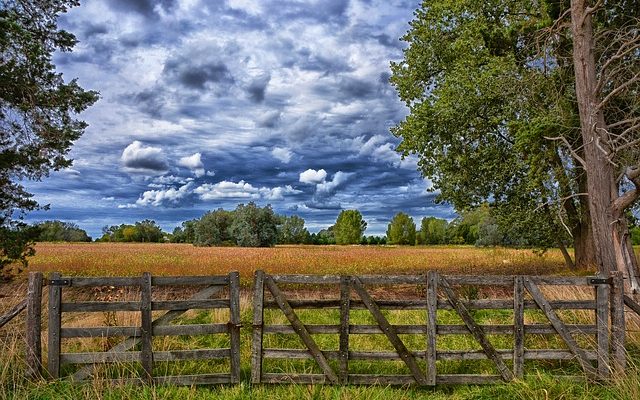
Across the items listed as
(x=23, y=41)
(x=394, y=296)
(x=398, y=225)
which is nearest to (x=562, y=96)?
(x=394, y=296)

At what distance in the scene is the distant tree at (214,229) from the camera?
7406cm

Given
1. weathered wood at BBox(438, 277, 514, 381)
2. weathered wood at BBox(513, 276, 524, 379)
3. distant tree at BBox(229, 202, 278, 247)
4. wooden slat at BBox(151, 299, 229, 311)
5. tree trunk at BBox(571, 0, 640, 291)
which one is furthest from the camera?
distant tree at BBox(229, 202, 278, 247)

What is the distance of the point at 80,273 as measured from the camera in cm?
2258

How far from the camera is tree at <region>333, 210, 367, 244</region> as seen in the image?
102 meters

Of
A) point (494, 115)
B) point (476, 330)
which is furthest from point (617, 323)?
point (494, 115)

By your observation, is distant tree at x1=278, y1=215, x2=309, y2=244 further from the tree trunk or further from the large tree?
the tree trunk

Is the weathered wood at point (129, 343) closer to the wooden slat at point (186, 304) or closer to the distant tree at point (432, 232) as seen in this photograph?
the wooden slat at point (186, 304)

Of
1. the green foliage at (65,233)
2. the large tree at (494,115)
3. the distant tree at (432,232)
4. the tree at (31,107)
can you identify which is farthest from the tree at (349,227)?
the tree at (31,107)

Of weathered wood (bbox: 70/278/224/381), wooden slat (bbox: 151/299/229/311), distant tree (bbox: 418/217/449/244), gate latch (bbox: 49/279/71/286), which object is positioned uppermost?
distant tree (bbox: 418/217/449/244)

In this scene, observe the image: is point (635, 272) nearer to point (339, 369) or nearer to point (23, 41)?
point (339, 369)

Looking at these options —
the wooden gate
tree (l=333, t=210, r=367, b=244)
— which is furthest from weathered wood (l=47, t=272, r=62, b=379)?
tree (l=333, t=210, r=367, b=244)

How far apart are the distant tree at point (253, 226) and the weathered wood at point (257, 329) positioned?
6173 centimetres

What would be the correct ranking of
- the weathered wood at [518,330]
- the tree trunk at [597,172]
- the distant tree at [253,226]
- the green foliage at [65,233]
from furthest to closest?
the green foliage at [65,233] → the distant tree at [253,226] → the tree trunk at [597,172] → the weathered wood at [518,330]

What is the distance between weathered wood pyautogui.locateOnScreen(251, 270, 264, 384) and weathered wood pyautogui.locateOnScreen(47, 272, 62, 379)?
306 centimetres
